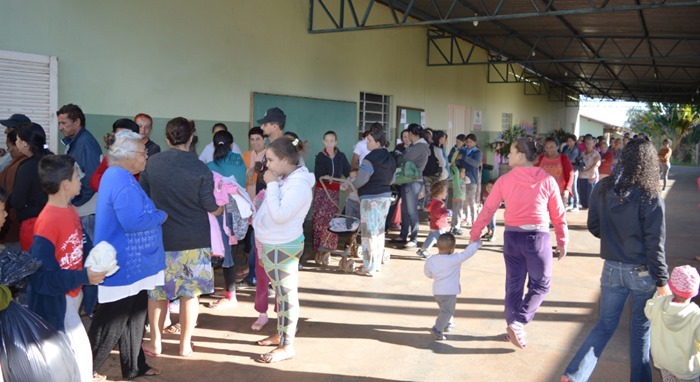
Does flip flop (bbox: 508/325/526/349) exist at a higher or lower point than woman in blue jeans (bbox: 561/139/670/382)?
lower

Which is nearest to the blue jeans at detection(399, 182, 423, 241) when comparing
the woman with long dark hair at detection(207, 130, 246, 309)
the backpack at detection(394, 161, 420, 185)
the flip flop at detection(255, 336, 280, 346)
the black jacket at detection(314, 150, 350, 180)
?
the backpack at detection(394, 161, 420, 185)

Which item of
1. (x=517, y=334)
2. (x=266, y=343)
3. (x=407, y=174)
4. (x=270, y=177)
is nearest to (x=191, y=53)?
(x=407, y=174)

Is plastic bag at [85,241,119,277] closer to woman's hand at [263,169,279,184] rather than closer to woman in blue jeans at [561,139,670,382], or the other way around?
woman's hand at [263,169,279,184]

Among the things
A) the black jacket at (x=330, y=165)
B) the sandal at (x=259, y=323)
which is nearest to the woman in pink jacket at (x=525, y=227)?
the sandal at (x=259, y=323)

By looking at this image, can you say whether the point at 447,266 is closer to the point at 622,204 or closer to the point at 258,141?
the point at 622,204

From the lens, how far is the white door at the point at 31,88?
5418 millimetres

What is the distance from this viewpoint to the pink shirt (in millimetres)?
4215

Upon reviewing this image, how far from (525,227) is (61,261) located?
3039 mm

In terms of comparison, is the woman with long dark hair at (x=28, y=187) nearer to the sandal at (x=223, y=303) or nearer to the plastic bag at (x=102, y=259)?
the plastic bag at (x=102, y=259)

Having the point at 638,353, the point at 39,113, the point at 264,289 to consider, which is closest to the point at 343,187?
the point at 264,289

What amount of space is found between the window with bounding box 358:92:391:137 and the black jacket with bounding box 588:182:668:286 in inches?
309

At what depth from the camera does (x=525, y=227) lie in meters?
4.23

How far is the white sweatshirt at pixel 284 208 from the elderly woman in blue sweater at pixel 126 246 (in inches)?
24.8

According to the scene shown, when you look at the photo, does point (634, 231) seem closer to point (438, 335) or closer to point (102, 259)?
point (438, 335)
